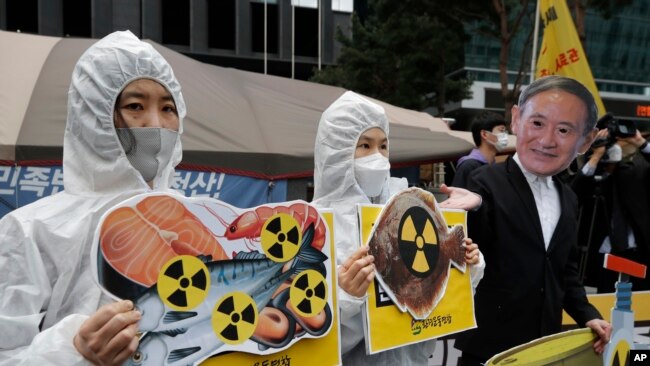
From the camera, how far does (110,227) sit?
3.52 feet

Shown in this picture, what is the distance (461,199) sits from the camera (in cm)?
193

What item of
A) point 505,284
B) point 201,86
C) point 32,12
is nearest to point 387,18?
point 201,86

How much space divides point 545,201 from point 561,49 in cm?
551

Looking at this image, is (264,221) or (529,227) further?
(529,227)

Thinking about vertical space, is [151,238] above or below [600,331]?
above

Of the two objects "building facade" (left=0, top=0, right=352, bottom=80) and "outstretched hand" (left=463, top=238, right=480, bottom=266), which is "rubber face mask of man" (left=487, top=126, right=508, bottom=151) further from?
"building facade" (left=0, top=0, right=352, bottom=80)

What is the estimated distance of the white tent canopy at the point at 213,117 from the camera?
4.43m

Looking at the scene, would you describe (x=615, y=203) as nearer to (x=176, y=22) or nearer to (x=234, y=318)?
(x=234, y=318)

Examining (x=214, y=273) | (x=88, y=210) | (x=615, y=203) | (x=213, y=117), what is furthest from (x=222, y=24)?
(x=214, y=273)

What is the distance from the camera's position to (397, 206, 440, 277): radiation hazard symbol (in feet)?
5.47

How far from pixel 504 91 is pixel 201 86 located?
28.3 ft

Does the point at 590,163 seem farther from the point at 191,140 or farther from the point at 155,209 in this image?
the point at 155,209

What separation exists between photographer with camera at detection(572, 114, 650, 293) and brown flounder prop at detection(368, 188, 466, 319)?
2.65 meters

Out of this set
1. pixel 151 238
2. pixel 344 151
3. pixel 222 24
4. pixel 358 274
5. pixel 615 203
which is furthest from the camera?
pixel 222 24
